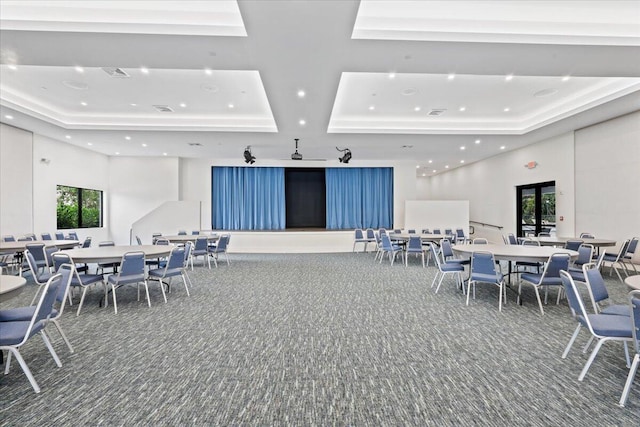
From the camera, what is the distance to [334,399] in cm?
248

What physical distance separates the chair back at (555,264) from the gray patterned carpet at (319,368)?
1.98 feet

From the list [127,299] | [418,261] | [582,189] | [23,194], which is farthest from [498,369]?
[23,194]

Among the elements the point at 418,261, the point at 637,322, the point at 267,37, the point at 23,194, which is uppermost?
the point at 267,37

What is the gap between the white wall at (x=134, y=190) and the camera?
1320 centimetres

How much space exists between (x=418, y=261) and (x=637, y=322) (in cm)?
743

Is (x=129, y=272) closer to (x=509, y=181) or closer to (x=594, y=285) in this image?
(x=594, y=285)

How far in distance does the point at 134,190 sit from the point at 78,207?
2.11 m

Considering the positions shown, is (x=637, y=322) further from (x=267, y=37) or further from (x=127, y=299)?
(x=127, y=299)

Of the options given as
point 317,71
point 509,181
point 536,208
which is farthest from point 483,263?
point 509,181

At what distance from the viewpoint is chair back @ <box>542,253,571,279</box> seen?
4.46 metres

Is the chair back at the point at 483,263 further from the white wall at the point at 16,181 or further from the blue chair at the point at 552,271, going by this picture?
the white wall at the point at 16,181

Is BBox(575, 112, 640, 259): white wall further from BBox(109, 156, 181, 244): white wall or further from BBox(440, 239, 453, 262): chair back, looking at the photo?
BBox(109, 156, 181, 244): white wall

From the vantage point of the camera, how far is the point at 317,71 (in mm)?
5223

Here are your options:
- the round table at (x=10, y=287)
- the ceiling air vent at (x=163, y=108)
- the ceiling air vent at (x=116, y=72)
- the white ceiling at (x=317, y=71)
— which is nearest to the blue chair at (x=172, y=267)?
the round table at (x=10, y=287)
